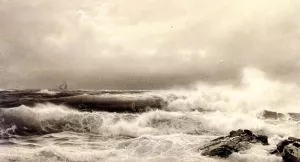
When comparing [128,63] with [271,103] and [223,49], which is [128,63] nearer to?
[223,49]

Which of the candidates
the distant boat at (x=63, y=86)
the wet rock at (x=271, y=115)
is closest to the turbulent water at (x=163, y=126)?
the wet rock at (x=271, y=115)

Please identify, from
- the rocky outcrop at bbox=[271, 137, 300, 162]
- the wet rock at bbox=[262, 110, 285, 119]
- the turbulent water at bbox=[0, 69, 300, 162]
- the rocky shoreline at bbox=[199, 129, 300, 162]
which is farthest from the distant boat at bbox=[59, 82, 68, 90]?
the rocky outcrop at bbox=[271, 137, 300, 162]

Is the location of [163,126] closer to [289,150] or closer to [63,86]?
[63,86]

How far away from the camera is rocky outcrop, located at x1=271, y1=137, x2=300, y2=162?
4.59 m

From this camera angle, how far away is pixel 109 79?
5.84 m

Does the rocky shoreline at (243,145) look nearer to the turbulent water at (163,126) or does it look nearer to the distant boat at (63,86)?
the turbulent water at (163,126)

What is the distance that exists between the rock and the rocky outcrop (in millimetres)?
365

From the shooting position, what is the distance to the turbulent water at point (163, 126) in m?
5.16

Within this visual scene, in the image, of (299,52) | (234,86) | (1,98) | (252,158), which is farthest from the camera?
(1,98)

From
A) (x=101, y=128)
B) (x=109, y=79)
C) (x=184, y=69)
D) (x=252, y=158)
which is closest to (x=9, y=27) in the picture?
(x=109, y=79)

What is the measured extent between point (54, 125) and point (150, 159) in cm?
224

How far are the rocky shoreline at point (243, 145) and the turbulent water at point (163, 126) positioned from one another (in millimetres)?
103

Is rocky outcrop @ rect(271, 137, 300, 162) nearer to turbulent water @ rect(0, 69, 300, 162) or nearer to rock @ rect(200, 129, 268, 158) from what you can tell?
turbulent water @ rect(0, 69, 300, 162)

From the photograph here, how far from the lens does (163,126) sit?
6.07 meters
